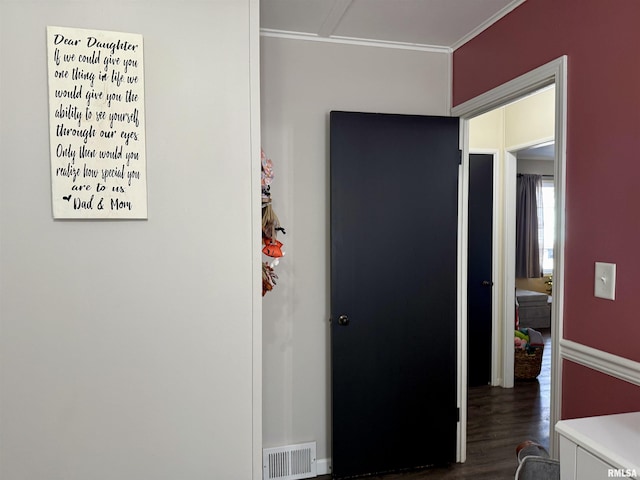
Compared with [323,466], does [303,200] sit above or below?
above

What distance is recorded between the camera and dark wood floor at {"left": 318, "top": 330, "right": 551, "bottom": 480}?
8.28 feet

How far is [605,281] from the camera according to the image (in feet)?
5.32

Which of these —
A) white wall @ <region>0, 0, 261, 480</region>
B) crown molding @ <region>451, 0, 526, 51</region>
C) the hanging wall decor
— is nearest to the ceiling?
crown molding @ <region>451, 0, 526, 51</region>

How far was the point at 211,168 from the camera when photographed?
63.2 inches

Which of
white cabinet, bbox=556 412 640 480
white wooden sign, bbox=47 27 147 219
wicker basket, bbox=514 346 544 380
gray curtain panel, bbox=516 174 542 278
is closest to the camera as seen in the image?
white cabinet, bbox=556 412 640 480

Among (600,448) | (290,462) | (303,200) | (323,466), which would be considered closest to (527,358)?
(323,466)

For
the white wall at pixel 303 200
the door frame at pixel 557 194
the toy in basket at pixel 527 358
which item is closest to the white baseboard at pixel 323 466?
the white wall at pixel 303 200

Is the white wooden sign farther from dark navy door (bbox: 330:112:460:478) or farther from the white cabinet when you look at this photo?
the white cabinet

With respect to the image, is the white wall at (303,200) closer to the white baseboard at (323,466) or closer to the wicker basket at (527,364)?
the white baseboard at (323,466)

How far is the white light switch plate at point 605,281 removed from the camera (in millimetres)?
1591

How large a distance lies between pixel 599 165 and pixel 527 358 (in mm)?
2909

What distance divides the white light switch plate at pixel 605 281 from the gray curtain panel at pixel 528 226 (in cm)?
Answer: 538

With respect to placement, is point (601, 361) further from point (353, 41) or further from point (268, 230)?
point (353, 41)

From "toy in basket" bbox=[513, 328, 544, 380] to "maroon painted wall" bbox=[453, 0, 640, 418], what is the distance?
245 centimetres
